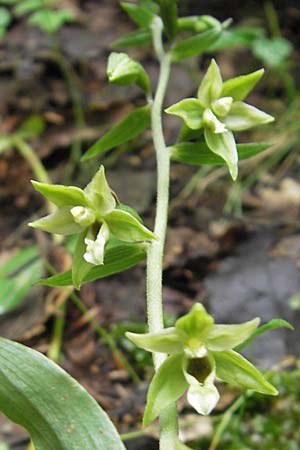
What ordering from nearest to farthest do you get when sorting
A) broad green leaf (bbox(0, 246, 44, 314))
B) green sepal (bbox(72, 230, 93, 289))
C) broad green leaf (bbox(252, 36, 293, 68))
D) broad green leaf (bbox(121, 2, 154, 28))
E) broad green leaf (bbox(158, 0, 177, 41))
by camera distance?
green sepal (bbox(72, 230, 93, 289)) → broad green leaf (bbox(158, 0, 177, 41)) → broad green leaf (bbox(121, 2, 154, 28)) → broad green leaf (bbox(0, 246, 44, 314)) → broad green leaf (bbox(252, 36, 293, 68))

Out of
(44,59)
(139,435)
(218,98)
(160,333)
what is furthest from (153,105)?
(44,59)

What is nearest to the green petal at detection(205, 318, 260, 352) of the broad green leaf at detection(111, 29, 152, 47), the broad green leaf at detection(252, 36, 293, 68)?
the broad green leaf at detection(111, 29, 152, 47)

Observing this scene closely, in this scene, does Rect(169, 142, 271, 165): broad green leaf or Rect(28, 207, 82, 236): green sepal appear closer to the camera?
Rect(28, 207, 82, 236): green sepal

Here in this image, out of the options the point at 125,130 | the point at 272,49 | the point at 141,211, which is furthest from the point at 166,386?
the point at 272,49

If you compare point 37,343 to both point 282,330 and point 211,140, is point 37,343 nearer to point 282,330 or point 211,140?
point 282,330

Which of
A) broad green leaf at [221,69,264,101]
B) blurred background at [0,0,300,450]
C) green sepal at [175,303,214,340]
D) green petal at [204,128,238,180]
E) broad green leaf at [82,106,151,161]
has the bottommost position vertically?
blurred background at [0,0,300,450]

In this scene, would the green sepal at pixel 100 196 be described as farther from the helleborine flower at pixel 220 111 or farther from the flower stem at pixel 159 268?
the helleborine flower at pixel 220 111

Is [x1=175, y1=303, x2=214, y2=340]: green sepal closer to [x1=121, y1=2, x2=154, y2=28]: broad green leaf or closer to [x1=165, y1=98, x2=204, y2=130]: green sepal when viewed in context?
[x1=165, y1=98, x2=204, y2=130]: green sepal

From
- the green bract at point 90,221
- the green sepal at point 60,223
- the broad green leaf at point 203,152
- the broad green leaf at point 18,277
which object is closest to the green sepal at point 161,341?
the green bract at point 90,221
